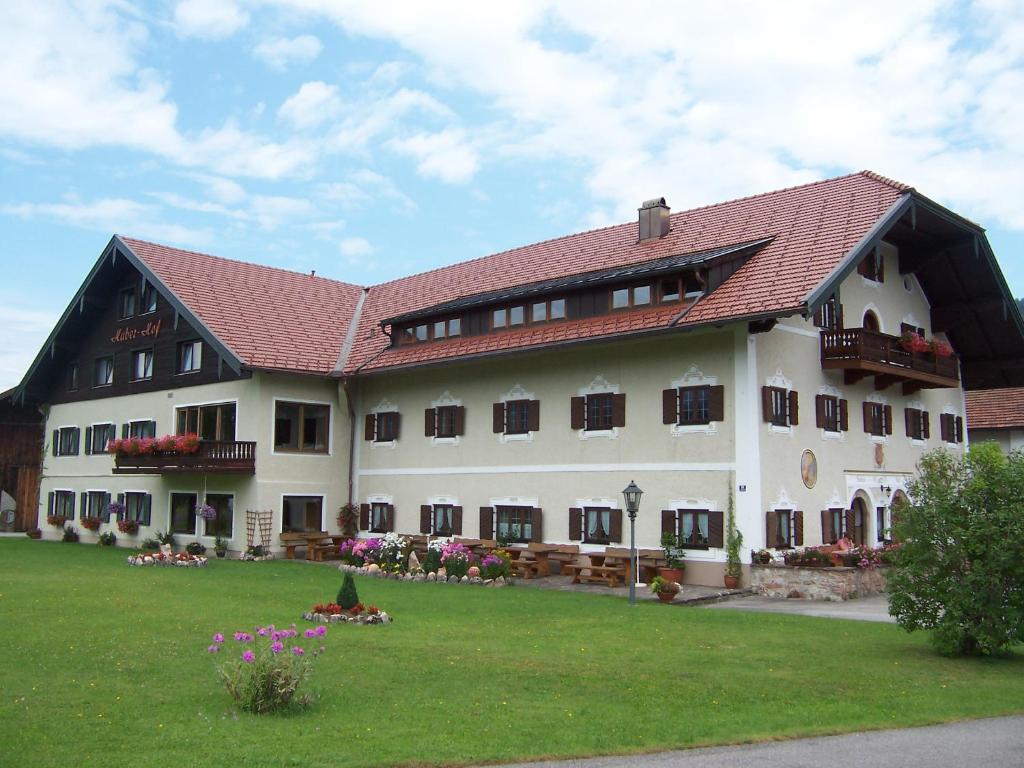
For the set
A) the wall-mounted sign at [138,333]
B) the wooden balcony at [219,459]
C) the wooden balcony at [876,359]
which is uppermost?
the wall-mounted sign at [138,333]

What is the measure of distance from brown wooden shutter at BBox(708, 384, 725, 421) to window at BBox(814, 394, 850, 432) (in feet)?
9.97

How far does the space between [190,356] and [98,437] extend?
24.6ft

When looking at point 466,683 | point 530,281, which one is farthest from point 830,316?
point 466,683

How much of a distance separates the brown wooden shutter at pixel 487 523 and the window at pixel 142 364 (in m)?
14.4

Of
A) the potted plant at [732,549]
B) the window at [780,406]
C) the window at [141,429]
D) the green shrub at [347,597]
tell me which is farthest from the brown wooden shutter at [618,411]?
the window at [141,429]

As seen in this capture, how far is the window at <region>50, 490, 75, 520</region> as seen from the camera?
39.8m

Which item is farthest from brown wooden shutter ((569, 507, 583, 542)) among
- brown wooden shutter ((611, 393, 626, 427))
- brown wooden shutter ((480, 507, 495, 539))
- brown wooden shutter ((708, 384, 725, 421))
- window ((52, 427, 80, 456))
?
window ((52, 427, 80, 456))

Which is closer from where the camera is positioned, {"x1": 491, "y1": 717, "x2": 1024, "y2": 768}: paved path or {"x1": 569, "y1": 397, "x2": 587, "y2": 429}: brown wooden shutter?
{"x1": 491, "y1": 717, "x2": 1024, "y2": 768}: paved path

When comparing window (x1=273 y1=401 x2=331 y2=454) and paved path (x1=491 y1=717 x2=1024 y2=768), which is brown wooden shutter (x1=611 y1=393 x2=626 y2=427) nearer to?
window (x1=273 y1=401 x2=331 y2=454)

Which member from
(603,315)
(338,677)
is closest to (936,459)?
(338,677)

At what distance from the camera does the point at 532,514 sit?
26625mm

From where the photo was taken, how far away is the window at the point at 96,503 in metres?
37.4

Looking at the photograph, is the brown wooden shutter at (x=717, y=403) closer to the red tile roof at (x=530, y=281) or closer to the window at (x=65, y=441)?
the red tile roof at (x=530, y=281)

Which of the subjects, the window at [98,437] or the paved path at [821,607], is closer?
the paved path at [821,607]
